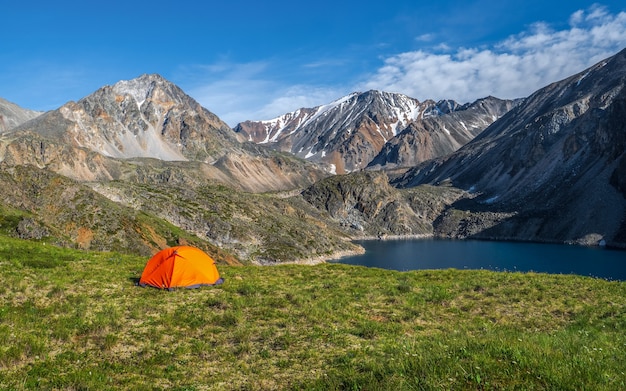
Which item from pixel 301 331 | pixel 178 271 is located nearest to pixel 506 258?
pixel 178 271

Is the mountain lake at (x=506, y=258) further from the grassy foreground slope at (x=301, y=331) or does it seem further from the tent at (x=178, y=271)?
the tent at (x=178, y=271)

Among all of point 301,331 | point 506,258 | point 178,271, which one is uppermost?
point 178,271

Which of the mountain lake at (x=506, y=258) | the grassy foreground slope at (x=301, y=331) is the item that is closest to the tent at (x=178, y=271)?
the grassy foreground slope at (x=301, y=331)

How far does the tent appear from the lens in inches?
918

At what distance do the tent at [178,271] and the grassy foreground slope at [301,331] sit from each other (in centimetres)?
101

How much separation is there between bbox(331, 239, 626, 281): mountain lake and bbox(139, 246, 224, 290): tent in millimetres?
93090

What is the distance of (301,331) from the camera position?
1695 cm

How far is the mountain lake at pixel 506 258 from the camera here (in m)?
108

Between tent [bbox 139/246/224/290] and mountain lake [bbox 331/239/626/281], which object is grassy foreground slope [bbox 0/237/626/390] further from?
mountain lake [bbox 331/239/626/281]

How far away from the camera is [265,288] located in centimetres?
2381

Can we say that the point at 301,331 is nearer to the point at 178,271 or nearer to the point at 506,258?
the point at 178,271

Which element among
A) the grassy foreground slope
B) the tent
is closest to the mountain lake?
the grassy foreground slope

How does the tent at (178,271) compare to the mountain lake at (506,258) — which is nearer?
the tent at (178,271)

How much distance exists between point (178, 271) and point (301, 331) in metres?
9.65
